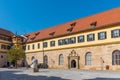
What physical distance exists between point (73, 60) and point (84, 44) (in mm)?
4836

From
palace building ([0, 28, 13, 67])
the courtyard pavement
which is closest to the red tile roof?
palace building ([0, 28, 13, 67])

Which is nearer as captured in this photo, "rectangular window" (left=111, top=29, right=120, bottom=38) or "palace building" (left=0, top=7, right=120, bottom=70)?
"rectangular window" (left=111, top=29, right=120, bottom=38)

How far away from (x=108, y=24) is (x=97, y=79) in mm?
17974

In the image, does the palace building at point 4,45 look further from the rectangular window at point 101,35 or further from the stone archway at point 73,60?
the rectangular window at point 101,35

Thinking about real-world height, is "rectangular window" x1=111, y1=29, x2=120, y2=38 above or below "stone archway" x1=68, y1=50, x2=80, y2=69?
above

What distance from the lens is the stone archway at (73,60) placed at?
44291 millimetres

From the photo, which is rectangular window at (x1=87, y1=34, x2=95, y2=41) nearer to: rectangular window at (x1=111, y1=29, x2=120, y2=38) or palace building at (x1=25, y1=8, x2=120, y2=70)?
palace building at (x1=25, y1=8, x2=120, y2=70)

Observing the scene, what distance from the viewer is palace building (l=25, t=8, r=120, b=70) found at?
3731cm

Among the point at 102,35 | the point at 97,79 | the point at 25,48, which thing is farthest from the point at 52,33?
the point at 97,79

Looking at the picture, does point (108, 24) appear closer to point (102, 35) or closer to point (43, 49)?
point (102, 35)

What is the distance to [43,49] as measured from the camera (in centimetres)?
5441

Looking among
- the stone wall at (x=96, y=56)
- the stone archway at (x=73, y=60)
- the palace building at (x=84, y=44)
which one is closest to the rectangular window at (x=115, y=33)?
the palace building at (x=84, y=44)

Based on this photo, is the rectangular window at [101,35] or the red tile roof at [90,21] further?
the red tile roof at [90,21]

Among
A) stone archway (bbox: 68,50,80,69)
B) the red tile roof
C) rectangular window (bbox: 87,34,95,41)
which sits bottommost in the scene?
stone archway (bbox: 68,50,80,69)
